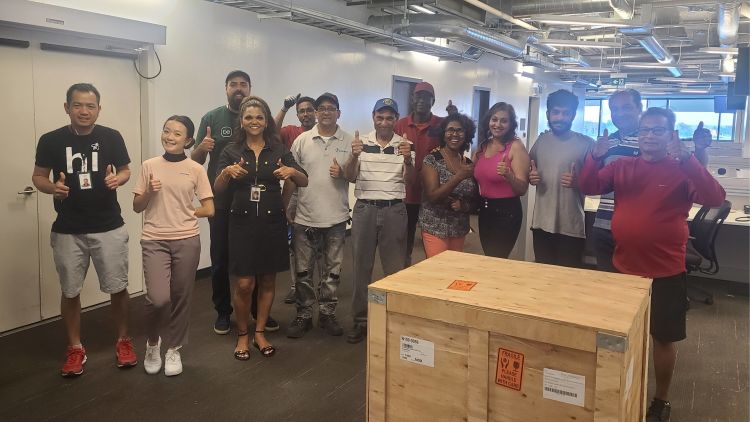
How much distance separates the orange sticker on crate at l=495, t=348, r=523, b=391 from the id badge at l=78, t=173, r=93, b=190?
2.46 meters

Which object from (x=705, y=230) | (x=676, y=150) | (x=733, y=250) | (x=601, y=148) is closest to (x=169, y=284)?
(x=601, y=148)

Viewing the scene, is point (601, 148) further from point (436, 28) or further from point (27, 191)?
point (436, 28)

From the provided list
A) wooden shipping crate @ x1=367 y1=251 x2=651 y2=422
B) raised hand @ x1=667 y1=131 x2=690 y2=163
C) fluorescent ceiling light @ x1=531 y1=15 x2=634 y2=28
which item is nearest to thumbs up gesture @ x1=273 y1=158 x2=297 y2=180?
wooden shipping crate @ x1=367 y1=251 x2=651 y2=422

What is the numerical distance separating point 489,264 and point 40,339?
308cm

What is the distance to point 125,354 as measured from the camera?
10.8 feet

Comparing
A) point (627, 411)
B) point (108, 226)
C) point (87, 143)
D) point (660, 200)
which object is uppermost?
point (87, 143)

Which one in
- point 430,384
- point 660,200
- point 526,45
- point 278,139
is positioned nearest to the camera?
point 430,384

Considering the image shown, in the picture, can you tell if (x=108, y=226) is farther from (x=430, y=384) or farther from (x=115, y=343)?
(x=430, y=384)

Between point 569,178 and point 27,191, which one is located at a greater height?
point 569,178

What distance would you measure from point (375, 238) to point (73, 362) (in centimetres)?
188

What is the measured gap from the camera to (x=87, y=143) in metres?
3.11

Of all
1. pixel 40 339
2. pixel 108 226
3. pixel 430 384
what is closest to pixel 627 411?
pixel 430 384

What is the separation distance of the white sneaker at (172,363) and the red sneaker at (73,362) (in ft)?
1.54

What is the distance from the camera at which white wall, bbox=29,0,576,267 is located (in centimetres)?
470
